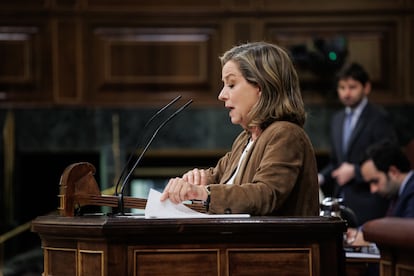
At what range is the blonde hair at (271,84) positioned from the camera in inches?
121

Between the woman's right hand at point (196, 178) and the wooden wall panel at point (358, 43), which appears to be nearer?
the woman's right hand at point (196, 178)

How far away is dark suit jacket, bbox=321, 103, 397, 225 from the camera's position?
18.7 ft

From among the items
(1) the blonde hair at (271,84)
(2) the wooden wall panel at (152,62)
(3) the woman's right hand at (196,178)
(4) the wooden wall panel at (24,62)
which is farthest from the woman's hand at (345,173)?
(1) the blonde hair at (271,84)

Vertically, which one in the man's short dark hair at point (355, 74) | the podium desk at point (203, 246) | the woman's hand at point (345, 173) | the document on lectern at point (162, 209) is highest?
the man's short dark hair at point (355, 74)

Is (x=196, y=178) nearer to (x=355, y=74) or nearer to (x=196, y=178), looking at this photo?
(x=196, y=178)

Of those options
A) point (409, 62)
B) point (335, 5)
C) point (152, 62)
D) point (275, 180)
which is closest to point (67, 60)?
point (152, 62)

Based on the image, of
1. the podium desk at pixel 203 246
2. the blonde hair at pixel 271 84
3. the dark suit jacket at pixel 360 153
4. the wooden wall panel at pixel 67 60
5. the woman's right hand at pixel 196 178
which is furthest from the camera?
the wooden wall panel at pixel 67 60

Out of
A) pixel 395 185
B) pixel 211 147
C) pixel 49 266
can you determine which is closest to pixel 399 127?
pixel 211 147

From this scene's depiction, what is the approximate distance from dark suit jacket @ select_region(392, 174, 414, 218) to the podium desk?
1.77 meters

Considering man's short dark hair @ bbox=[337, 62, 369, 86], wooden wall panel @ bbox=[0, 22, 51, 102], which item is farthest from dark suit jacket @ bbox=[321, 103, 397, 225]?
wooden wall panel @ bbox=[0, 22, 51, 102]

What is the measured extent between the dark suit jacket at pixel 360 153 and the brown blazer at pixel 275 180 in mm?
2670

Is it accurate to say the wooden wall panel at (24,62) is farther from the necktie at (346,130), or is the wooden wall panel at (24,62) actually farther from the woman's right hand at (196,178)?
the woman's right hand at (196,178)

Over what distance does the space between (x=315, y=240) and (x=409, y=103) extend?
14.4 feet

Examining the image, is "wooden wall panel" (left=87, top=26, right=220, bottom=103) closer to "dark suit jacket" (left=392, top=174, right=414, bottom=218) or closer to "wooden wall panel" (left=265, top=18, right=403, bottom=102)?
"wooden wall panel" (left=265, top=18, right=403, bottom=102)
